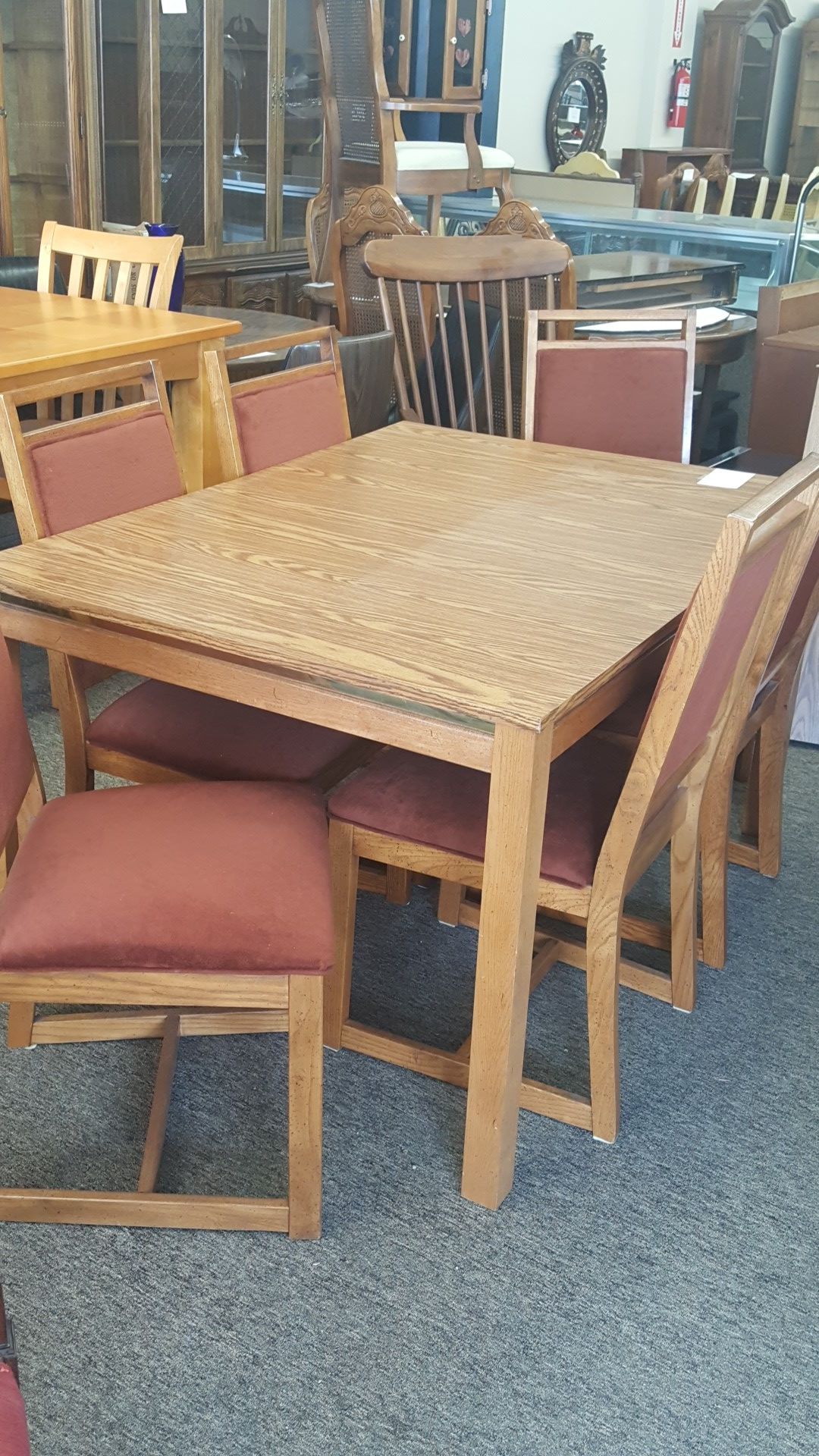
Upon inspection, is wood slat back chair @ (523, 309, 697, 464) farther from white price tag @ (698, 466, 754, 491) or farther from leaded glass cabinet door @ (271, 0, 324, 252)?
leaded glass cabinet door @ (271, 0, 324, 252)

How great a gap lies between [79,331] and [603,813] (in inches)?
74.3

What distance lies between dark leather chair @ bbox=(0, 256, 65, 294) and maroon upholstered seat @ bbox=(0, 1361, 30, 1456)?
12.1 ft

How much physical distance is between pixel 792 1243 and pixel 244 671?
943 millimetres

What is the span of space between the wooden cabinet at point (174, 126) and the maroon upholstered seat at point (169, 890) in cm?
352

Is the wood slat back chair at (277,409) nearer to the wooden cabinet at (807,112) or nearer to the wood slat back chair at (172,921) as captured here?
the wood slat back chair at (172,921)

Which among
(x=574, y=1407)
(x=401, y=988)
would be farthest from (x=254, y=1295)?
(x=401, y=988)

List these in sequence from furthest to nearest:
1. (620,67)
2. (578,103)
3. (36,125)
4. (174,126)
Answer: (620,67) → (578,103) → (174,126) → (36,125)

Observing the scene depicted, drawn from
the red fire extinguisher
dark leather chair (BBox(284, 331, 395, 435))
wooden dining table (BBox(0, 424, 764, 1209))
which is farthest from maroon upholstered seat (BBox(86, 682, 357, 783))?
the red fire extinguisher

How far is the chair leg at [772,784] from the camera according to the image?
2.24 m

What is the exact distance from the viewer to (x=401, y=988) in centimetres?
201

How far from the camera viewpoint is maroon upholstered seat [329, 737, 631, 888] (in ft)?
5.24

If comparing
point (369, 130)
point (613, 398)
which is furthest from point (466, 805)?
point (369, 130)

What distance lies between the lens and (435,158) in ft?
18.3

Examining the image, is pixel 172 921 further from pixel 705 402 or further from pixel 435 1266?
pixel 705 402
